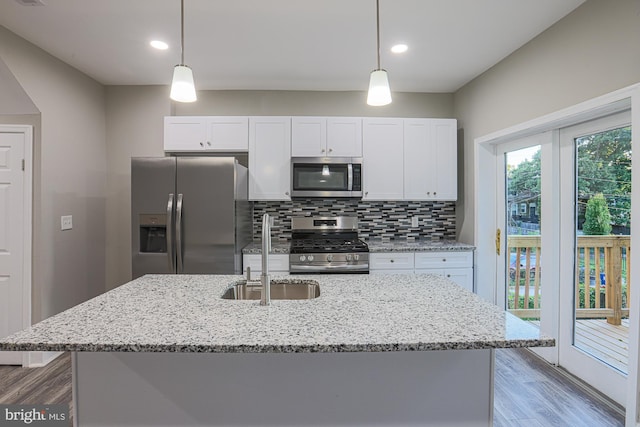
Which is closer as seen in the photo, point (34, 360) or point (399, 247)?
point (34, 360)

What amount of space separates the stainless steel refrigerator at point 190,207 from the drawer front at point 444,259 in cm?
182

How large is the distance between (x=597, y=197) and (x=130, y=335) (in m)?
2.89

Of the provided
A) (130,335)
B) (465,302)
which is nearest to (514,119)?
(465,302)

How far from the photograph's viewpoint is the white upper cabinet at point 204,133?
11.4 feet

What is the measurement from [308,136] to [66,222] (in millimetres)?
2403

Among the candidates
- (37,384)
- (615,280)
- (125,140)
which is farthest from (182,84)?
(615,280)

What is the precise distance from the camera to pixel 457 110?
3.81m

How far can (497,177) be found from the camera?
338 cm

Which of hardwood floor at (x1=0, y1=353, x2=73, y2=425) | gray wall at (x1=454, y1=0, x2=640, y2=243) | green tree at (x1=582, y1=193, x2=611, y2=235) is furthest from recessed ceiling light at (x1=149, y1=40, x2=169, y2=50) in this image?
green tree at (x1=582, y1=193, x2=611, y2=235)

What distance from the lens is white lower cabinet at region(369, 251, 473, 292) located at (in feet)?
10.8

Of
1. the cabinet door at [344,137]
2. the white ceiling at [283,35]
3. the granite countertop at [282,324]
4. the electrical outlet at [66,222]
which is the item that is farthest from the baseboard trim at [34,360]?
the cabinet door at [344,137]

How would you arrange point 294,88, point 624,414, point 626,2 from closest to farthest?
point 626,2
point 624,414
point 294,88

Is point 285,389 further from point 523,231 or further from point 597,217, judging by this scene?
point 523,231

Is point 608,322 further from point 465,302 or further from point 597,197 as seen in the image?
point 465,302
